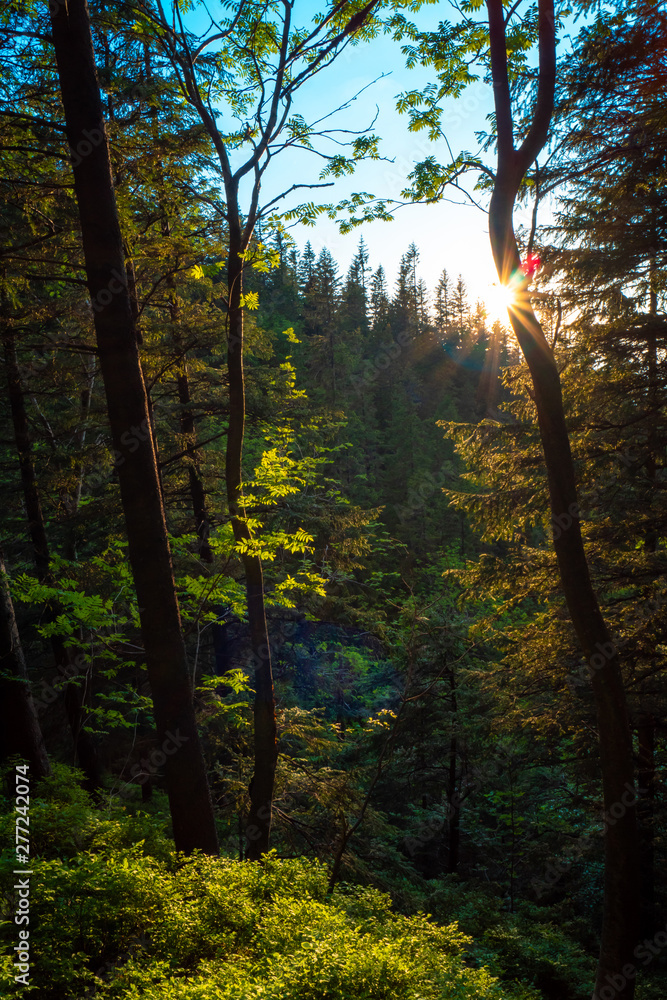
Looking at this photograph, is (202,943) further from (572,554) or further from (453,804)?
(453,804)

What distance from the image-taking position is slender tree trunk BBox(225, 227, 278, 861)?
659cm

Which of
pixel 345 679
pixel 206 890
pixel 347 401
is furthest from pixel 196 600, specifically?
pixel 347 401

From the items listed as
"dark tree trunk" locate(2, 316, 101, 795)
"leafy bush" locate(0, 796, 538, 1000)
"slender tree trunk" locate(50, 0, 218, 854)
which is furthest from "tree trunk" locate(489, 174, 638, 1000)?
"dark tree trunk" locate(2, 316, 101, 795)

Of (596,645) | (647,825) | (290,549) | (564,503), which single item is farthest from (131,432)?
(647,825)

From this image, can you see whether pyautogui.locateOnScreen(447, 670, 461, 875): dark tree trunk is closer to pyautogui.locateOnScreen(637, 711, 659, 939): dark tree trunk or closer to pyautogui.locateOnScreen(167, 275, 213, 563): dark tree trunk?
Answer: pyautogui.locateOnScreen(637, 711, 659, 939): dark tree trunk

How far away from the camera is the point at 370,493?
29250mm

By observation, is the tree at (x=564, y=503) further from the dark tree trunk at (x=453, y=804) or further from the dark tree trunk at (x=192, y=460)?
the dark tree trunk at (x=453, y=804)

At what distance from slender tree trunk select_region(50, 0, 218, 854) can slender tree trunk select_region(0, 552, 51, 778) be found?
11.2ft

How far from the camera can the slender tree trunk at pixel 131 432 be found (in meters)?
4.57

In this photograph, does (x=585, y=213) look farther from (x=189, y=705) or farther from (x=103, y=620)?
(x=103, y=620)

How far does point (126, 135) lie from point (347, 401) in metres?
26.4

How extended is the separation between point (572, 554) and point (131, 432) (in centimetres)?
439

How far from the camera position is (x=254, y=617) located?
708 centimetres

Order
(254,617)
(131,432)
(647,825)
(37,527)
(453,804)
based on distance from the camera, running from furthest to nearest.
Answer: (453,804) → (37,527) → (254,617) → (647,825) → (131,432)
